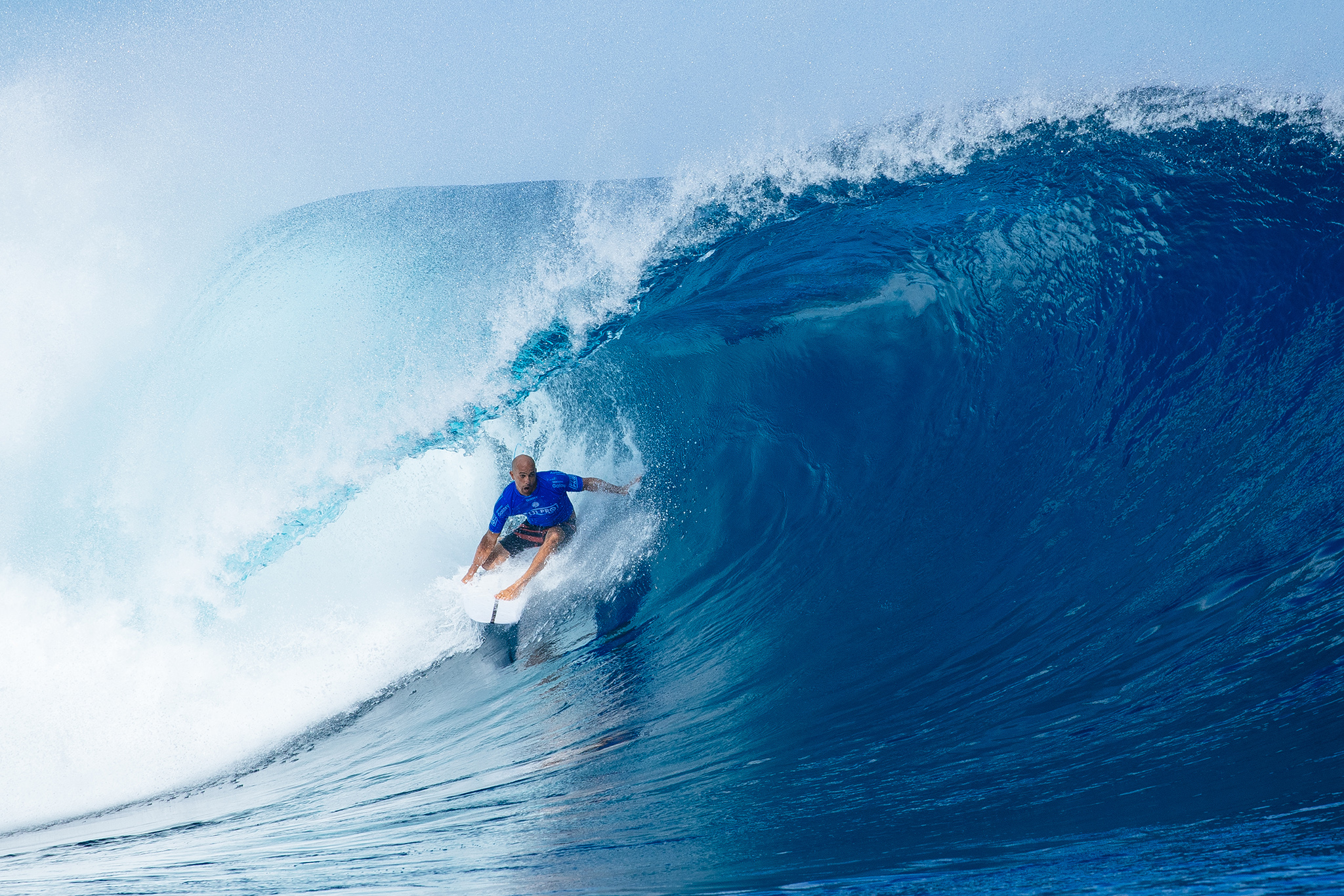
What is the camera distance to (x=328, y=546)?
20.9ft

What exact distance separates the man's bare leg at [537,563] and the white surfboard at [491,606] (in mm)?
45

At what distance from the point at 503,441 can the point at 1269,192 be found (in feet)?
19.0

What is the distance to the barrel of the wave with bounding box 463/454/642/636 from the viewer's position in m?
5.10

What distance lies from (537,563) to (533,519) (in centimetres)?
30

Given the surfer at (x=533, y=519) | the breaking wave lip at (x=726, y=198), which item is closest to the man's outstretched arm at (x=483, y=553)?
the surfer at (x=533, y=519)

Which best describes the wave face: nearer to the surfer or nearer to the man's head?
the surfer

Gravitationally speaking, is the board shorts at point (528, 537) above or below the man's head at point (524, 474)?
below

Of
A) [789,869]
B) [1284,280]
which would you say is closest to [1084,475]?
[1284,280]

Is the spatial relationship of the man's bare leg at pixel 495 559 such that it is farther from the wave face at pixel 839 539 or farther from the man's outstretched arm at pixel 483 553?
the wave face at pixel 839 539

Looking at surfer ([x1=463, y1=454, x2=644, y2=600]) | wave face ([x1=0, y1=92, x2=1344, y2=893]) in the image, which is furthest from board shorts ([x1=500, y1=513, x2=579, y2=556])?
wave face ([x1=0, y1=92, x2=1344, y2=893])

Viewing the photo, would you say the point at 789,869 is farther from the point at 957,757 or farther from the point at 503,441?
the point at 503,441

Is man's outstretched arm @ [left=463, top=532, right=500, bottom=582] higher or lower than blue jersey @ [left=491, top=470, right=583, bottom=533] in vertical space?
lower

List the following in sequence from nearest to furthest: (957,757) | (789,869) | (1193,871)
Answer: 1. (1193,871)
2. (789,869)
3. (957,757)

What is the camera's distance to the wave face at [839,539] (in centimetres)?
330
